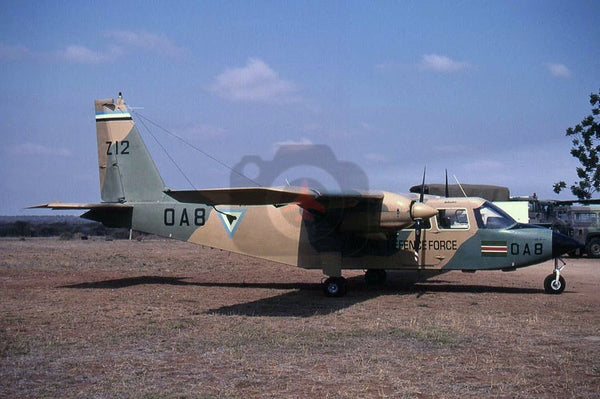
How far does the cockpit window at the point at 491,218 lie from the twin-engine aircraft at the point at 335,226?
27 millimetres

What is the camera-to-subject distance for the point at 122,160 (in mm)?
17703

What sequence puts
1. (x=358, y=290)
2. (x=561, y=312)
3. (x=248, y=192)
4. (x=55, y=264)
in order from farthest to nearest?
(x=55, y=264), (x=358, y=290), (x=561, y=312), (x=248, y=192)

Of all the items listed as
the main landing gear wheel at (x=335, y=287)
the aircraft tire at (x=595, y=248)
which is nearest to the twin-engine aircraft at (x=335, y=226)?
the main landing gear wheel at (x=335, y=287)

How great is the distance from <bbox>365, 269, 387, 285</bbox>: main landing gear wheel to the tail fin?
6805mm

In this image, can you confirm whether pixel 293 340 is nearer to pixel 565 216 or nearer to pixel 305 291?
pixel 305 291

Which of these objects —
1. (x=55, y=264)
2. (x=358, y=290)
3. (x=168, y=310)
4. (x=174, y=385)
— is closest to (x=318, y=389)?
(x=174, y=385)

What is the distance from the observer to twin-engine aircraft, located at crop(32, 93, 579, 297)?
45.9ft

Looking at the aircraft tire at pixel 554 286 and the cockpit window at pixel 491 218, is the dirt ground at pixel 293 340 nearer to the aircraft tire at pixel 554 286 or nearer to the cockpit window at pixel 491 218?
the aircraft tire at pixel 554 286

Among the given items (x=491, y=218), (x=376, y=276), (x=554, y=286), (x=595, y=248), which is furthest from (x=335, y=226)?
(x=595, y=248)

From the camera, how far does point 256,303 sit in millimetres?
13312

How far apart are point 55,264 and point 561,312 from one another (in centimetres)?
1875

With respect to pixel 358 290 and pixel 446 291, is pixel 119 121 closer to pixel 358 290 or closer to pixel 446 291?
pixel 358 290

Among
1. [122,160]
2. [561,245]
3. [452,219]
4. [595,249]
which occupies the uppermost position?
[122,160]

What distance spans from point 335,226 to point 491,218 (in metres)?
4.17
